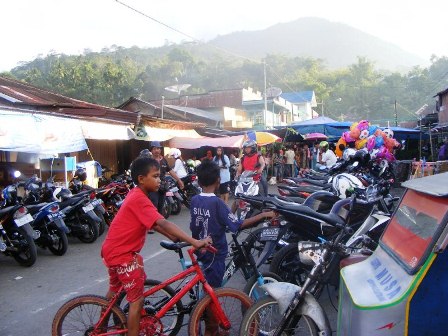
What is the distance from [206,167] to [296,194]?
3662 mm

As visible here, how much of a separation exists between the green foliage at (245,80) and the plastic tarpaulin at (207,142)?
21075 mm

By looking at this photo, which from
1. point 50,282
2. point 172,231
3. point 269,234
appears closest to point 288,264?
point 269,234

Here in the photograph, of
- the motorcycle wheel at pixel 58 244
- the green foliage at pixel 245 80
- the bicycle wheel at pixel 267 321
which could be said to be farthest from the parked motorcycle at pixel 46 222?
the green foliage at pixel 245 80

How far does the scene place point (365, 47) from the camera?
163875mm

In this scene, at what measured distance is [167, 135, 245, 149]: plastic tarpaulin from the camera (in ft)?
48.3

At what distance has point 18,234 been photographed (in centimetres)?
609

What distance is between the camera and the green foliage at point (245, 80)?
35031 mm

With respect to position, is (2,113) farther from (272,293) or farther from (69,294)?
(272,293)

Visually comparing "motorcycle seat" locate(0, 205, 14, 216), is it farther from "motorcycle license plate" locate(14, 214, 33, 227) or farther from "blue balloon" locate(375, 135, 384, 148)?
"blue balloon" locate(375, 135, 384, 148)

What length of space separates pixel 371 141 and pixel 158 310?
9845 millimetres

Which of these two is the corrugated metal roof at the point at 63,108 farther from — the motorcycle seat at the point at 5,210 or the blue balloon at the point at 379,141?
the blue balloon at the point at 379,141

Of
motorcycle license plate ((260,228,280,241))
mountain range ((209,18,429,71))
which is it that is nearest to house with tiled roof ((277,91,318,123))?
motorcycle license plate ((260,228,280,241))

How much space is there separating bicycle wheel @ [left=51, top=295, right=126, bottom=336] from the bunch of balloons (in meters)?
9.06

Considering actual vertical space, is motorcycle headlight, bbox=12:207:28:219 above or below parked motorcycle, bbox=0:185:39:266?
above
